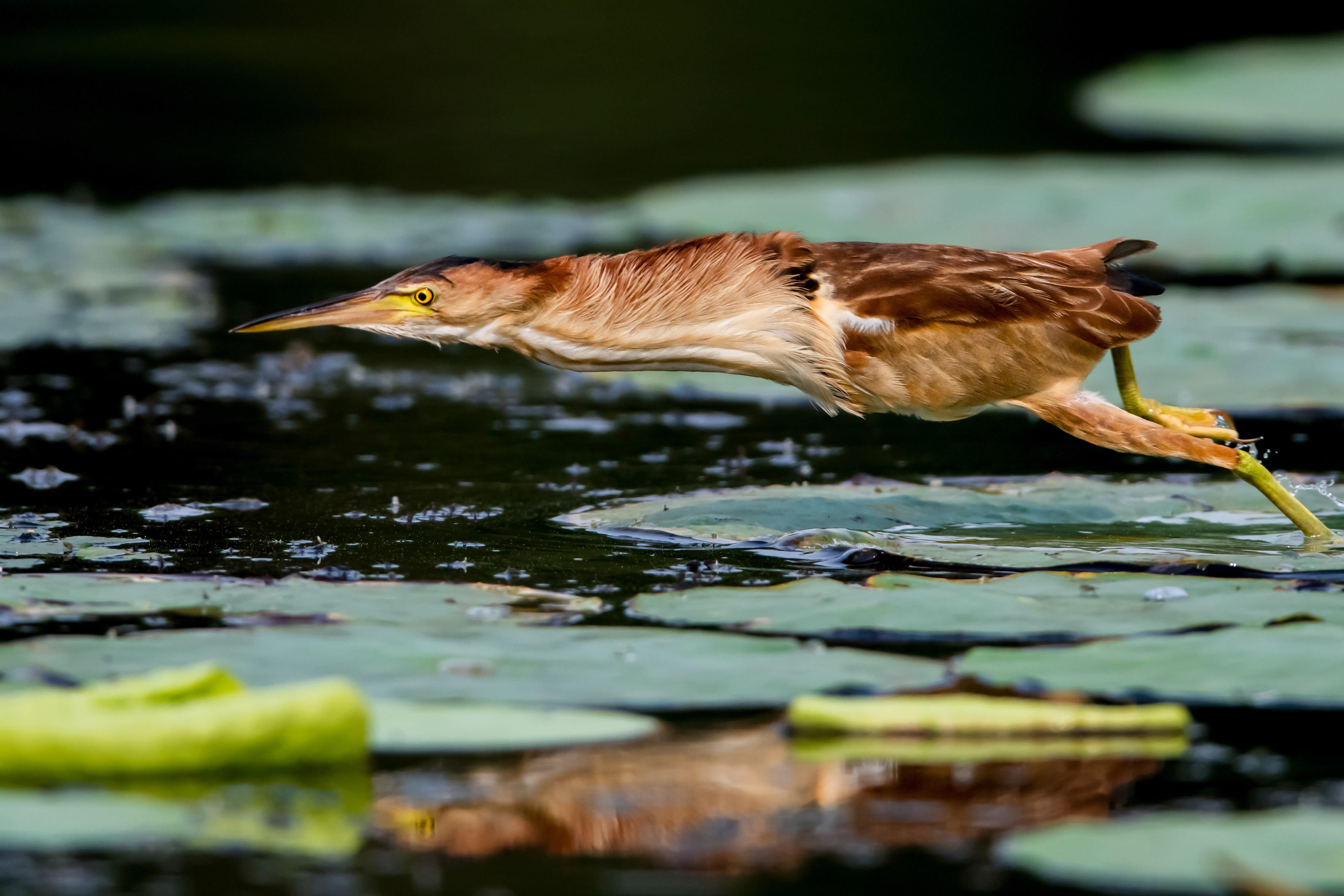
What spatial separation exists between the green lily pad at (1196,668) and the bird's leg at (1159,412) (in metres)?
1.97

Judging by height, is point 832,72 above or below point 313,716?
above

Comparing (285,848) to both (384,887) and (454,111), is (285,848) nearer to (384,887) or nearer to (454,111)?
(384,887)

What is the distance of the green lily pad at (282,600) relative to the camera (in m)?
4.24

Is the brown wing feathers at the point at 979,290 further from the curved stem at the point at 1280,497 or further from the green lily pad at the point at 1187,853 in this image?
the green lily pad at the point at 1187,853

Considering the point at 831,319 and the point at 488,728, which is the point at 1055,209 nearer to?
the point at 831,319

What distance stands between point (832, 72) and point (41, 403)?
1716cm

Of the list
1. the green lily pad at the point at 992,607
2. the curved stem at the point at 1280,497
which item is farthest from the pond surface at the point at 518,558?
the curved stem at the point at 1280,497

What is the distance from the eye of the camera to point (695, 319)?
5730 millimetres

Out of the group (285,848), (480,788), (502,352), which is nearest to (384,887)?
(285,848)

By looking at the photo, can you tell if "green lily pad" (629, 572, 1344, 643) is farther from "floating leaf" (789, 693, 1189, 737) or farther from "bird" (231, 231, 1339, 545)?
"bird" (231, 231, 1339, 545)

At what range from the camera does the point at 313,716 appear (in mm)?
3232

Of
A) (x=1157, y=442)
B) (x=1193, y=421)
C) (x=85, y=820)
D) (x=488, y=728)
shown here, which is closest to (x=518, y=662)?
(x=488, y=728)

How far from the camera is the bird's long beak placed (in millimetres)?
5621

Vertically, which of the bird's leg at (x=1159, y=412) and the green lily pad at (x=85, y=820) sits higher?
the bird's leg at (x=1159, y=412)
